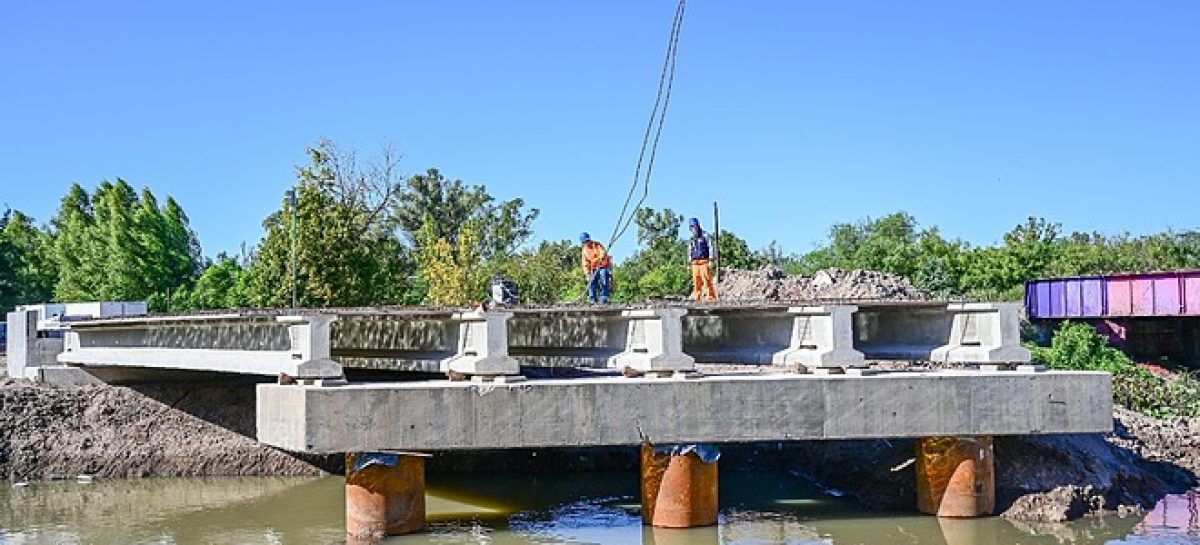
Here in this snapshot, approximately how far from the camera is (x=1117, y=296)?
31.3 metres

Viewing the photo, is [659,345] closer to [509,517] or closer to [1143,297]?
[509,517]

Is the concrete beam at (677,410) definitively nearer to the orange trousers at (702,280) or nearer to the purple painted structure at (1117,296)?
the orange trousers at (702,280)

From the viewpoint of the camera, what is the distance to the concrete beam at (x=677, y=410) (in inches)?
539

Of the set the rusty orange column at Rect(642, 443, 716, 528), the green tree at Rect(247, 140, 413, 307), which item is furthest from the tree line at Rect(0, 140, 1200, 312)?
the rusty orange column at Rect(642, 443, 716, 528)

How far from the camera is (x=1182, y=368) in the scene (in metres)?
Answer: 29.3

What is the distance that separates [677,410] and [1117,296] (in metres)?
21.2

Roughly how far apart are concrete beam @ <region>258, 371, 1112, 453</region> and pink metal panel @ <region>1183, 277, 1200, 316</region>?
16.1 meters

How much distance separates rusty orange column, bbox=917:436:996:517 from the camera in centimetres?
1509

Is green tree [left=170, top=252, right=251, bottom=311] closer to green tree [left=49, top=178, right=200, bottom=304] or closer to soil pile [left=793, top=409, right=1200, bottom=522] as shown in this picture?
green tree [left=49, top=178, right=200, bottom=304]

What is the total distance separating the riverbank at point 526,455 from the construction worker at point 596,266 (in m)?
3.09

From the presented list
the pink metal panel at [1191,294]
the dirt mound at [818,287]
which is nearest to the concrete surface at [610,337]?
the dirt mound at [818,287]

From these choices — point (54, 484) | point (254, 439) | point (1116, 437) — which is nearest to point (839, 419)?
point (1116, 437)

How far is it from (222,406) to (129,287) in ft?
107

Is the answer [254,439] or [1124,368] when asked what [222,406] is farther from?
[1124,368]
